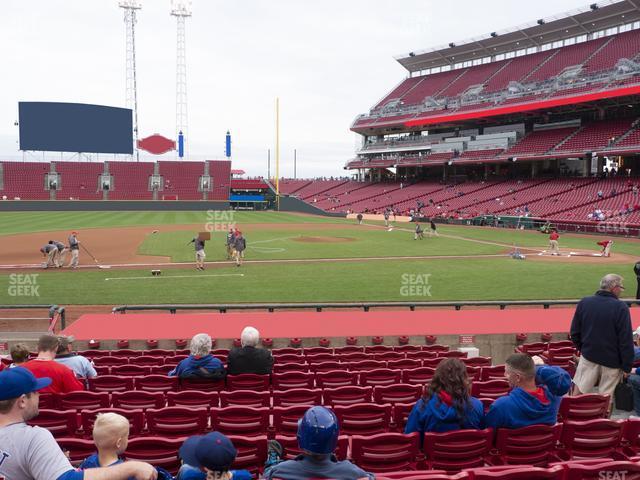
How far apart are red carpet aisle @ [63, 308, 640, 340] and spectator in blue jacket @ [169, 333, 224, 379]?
453 cm

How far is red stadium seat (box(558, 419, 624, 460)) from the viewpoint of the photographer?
4656mm

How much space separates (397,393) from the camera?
6.20 metres

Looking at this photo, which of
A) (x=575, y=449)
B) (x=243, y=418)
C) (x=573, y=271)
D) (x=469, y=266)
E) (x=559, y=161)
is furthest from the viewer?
(x=559, y=161)

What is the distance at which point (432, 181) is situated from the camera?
74688 millimetres

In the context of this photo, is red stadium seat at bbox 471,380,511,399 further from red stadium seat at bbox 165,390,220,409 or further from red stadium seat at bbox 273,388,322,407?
red stadium seat at bbox 165,390,220,409

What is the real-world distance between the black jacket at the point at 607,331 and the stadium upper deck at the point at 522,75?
5132 cm

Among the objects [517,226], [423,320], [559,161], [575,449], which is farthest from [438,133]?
[575,449]

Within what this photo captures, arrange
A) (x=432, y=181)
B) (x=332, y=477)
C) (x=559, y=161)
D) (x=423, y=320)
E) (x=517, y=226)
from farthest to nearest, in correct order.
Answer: (x=432, y=181) < (x=559, y=161) < (x=517, y=226) < (x=423, y=320) < (x=332, y=477)

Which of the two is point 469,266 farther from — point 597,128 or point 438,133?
point 438,133

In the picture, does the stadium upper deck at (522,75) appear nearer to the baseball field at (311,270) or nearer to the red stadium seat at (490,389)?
the baseball field at (311,270)

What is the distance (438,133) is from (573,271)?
59831 millimetres

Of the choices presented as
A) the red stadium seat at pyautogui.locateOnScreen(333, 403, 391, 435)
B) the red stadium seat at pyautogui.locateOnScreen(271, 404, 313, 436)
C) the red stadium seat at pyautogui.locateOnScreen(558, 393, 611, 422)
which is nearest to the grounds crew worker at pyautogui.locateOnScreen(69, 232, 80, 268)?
the red stadium seat at pyautogui.locateOnScreen(271, 404, 313, 436)

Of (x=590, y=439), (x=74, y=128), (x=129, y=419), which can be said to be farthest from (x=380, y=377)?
(x=74, y=128)

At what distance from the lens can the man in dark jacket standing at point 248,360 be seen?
Answer: 7062mm
